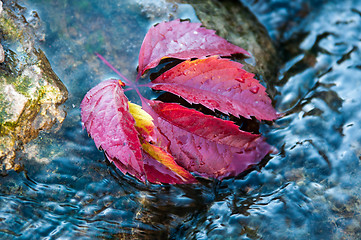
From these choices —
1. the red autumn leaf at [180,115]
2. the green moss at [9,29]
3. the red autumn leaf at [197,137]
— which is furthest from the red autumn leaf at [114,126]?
the green moss at [9,29]

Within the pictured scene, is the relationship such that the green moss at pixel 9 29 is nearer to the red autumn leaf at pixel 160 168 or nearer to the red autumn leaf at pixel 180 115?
the red autumn leaf at pixel 180 115

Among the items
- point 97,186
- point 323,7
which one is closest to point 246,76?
point 97,186

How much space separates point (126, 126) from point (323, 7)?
205cm

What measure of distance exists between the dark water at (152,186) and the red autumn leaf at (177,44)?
0.21 metres

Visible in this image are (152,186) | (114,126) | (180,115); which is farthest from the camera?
(152,186)

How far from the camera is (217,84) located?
1.50 metres

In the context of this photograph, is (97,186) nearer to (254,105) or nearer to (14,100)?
(14,100)

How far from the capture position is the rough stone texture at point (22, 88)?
147 cm

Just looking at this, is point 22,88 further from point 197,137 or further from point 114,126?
→ point 197,137

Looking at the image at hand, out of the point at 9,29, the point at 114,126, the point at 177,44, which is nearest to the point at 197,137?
the point at 114,126

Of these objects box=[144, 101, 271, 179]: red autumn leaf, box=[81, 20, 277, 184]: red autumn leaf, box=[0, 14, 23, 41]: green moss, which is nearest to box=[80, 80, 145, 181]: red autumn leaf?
box=[81, 20, 277, 184]: red autumn leaf

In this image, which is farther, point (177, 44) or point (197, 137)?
point (177, 44)

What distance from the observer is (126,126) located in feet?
4.35

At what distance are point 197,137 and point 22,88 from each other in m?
0.89
